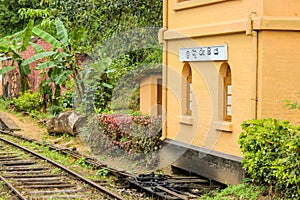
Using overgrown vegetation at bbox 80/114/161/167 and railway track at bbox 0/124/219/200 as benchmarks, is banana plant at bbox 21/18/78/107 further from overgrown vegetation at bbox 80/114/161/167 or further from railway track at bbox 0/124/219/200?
railway track at bbox 0/124/219/200

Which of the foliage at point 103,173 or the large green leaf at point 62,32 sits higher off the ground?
the large green leaf at point 62,32

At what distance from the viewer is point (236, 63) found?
12.5 m

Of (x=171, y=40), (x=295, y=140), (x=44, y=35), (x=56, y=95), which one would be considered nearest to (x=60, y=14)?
(x=44, y=35)

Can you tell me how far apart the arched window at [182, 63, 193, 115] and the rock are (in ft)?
23.1

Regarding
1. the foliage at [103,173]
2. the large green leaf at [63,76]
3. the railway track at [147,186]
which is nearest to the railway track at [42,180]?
the railway track at [147,186]

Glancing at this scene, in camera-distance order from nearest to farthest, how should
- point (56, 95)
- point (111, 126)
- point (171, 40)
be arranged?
point (171, 40)
point (111, 126)
point (56, 95)

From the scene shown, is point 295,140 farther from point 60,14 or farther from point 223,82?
point 60,14

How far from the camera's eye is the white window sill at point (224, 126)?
1270 cm

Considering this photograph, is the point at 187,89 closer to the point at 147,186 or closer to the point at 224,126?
the point at 224,126

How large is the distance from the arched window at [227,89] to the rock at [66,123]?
8.70 metres

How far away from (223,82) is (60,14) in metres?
12.1

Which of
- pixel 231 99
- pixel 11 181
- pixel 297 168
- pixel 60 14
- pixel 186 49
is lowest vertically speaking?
pixel 11 181

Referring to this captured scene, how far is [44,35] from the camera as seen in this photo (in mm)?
22531

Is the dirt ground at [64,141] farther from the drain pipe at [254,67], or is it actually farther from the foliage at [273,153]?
the foliage at [273,153]
